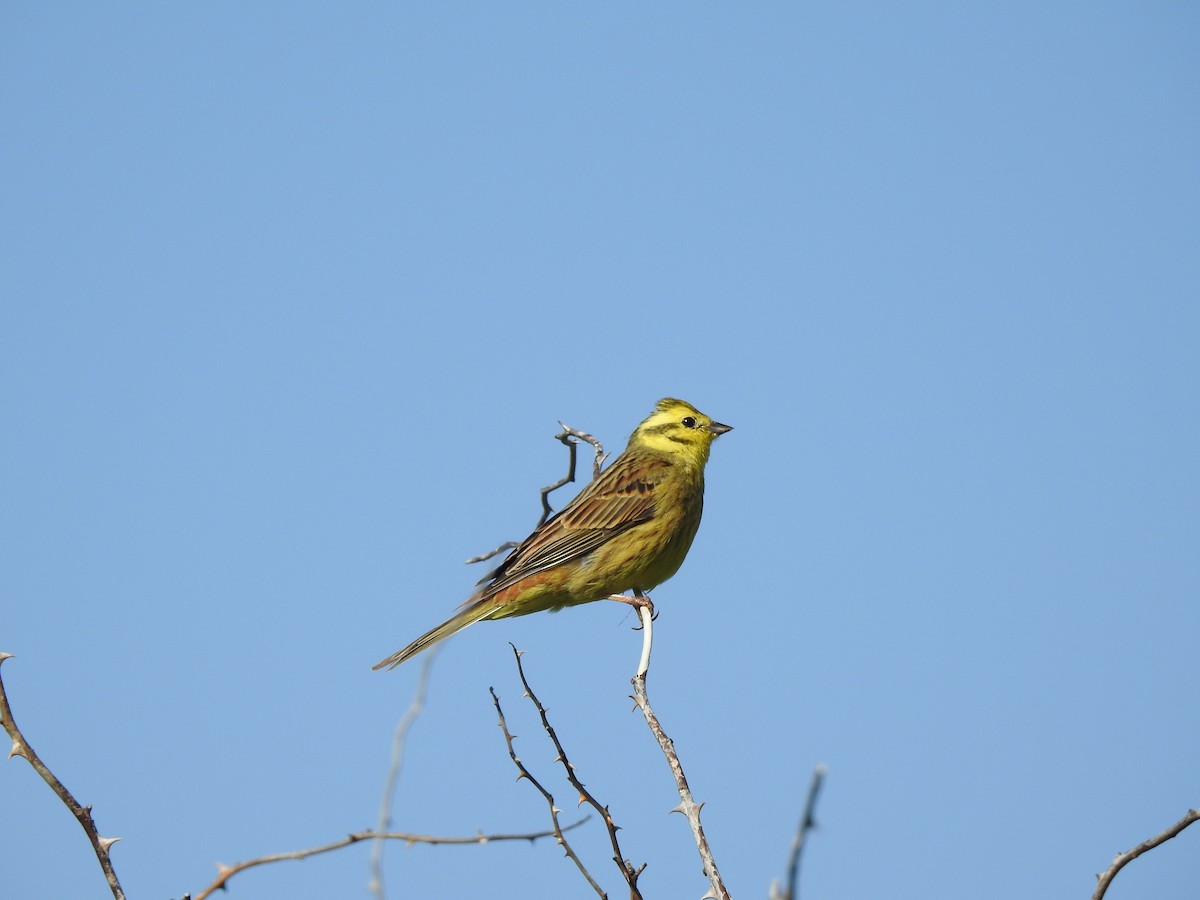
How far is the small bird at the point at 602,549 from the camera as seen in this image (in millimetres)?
6918

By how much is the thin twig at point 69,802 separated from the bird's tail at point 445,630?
346 cm

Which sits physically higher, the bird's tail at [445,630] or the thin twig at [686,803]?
the bird's tail at [445,630]

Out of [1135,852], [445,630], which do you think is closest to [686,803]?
[1135,852]

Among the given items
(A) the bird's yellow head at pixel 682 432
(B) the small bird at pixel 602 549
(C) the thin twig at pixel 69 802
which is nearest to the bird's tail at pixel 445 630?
(B) the small bird at pixel 602 549

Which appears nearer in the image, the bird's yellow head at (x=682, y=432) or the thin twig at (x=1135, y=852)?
the thin twig at (x=1135, y=852)

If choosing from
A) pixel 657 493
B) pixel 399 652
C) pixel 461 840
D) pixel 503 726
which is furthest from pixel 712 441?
pixel 461 840

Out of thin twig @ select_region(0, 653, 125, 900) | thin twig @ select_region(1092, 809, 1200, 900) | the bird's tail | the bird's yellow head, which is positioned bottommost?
thin twig @ select_region(1092, 809, 1200, 900)

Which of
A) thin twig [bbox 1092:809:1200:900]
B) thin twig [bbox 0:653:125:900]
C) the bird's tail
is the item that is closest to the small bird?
the bird's tail

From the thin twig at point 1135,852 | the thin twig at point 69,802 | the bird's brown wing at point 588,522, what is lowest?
the thin twig at point 1135,852

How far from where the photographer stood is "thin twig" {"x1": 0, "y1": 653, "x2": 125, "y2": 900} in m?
2.86

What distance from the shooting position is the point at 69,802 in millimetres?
2943

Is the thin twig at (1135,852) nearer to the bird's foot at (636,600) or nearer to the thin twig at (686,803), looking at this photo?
the thin twig at (686,803)

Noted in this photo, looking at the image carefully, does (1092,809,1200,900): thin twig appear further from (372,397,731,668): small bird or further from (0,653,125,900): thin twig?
(372,397,731,668): small bird

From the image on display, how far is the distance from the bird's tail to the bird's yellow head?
1.83 meters
